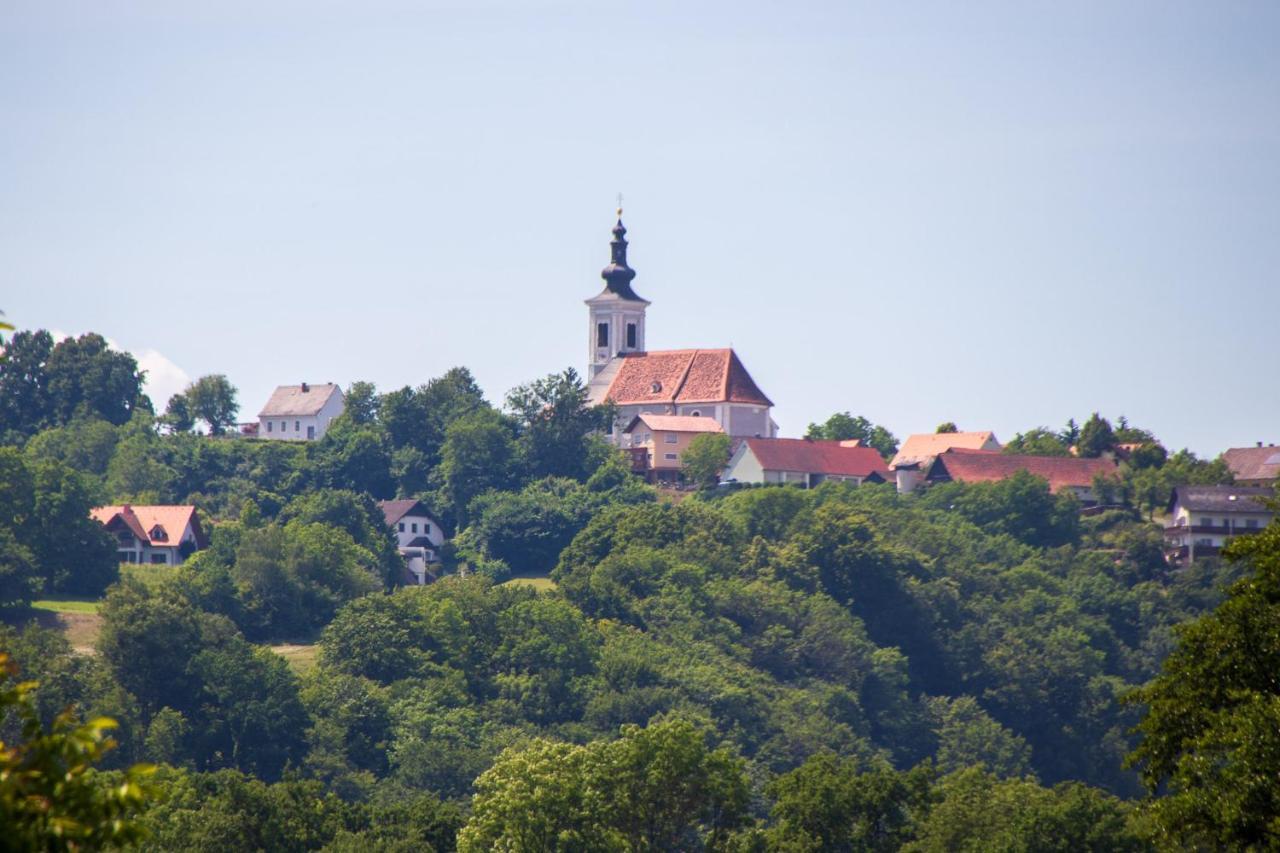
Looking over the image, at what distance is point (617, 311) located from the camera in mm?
139625

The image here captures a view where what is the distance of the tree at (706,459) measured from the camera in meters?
121

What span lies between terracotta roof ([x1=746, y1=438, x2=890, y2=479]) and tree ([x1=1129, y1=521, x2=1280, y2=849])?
92271 mm

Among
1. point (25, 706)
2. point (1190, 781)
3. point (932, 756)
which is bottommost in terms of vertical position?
point (932, 756)

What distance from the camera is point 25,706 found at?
43.7 feet

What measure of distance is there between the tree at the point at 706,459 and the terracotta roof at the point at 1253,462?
102 ft

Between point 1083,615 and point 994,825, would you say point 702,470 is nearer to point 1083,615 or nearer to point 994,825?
point 1083,615

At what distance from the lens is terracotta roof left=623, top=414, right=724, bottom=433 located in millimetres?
126250

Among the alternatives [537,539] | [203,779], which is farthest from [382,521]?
[203,779]

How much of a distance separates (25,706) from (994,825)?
135 ft

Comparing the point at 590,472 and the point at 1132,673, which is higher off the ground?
the point at 590,472

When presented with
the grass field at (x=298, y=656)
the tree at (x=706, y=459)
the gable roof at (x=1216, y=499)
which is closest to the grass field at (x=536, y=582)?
the tree at (x=706, y=459)

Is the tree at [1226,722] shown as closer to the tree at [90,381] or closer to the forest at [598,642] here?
the forest at [598,642]

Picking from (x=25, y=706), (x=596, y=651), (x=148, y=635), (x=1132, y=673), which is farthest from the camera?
(x=1132, y=673)

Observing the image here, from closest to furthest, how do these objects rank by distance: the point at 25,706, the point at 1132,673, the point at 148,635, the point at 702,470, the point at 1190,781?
the point at 25,706 < the point at 1190,781 < the point at 148,635 < the point at 1132,673 < the point at 702,470
